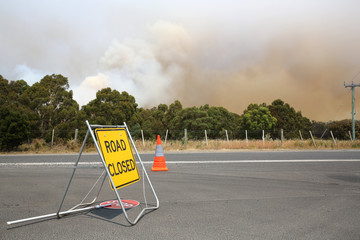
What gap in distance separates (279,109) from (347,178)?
55.0m

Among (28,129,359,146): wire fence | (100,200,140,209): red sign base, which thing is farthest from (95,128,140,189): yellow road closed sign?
(28,129,359,146): wire fence

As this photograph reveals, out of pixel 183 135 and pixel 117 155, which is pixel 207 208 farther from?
pixel 183 135

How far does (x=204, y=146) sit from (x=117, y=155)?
2010 centimetres

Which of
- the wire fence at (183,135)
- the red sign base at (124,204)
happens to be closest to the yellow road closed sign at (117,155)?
the red sign base at (124,204)

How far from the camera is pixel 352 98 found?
4109 centimetres

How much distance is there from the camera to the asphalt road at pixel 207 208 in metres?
4.33

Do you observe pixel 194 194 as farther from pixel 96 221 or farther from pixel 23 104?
pixel 23 104

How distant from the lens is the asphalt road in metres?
4.33

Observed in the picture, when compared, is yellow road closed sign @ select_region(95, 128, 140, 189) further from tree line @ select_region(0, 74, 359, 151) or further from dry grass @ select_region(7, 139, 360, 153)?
tree line @ select_region(0, 74, 359, 151)

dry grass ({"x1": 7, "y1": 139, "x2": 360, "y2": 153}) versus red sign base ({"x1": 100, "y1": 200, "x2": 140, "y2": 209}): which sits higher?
dry grass ({"x1": 7, "y1": 139, "x2": 360, "y2": 153})

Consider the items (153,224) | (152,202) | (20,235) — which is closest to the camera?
(20,235)

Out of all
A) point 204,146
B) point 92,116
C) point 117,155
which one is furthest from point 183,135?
point 117,155

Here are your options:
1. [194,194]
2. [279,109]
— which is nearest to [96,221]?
[194,194]

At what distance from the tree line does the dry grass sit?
1082 mm
